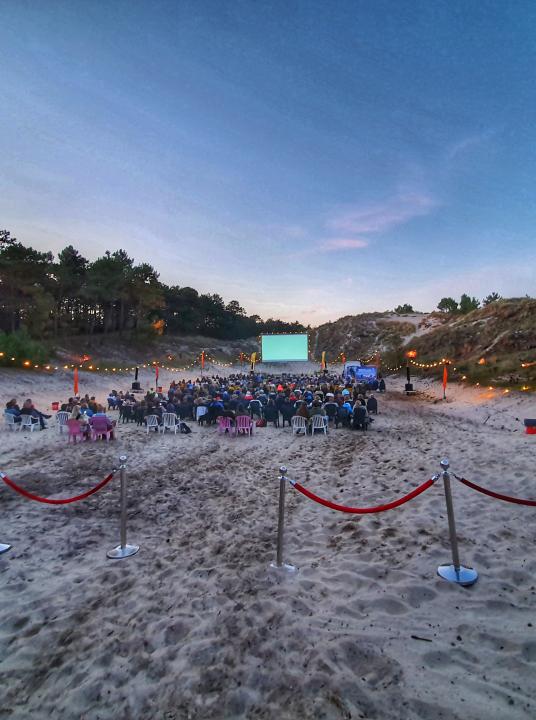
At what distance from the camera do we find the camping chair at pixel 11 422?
12445mm

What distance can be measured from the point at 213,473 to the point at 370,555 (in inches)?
179

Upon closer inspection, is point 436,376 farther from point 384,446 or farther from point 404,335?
point 404,335

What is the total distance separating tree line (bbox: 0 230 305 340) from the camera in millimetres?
32406

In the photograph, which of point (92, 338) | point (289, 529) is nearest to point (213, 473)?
point (289, 529)

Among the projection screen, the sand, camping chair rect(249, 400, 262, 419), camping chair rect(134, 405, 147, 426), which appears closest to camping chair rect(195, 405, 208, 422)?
camping chair rect(249, 400, 262, 419)

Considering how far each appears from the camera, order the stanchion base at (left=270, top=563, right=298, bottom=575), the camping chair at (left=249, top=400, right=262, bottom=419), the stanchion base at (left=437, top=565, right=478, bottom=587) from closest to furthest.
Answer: the stanchion base at (left=437, top=565, right=478, bottom=587), the stanchion base at (left=270, top=563, right=298, bottom=575), the camping chair at (left=249, top=400, right=262, bottom=419)

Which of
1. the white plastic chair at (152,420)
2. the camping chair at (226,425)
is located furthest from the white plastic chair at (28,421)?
the camping chair at (226,425)

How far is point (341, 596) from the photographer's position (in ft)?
13.0

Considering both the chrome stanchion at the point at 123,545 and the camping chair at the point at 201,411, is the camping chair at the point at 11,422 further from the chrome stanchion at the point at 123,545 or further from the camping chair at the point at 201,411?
the chrome stanchion at the point at 123,545

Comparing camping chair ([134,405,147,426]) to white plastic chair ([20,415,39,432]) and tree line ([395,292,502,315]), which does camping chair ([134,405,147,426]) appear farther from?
tree line ([395,292,502,315])

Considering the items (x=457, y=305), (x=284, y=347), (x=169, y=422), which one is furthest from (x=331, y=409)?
(x=457, y=305)

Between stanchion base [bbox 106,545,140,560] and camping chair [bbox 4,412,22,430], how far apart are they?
1007 centimetres

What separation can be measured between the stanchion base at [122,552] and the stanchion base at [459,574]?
400 centimetres

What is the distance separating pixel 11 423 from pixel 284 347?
104 ft
